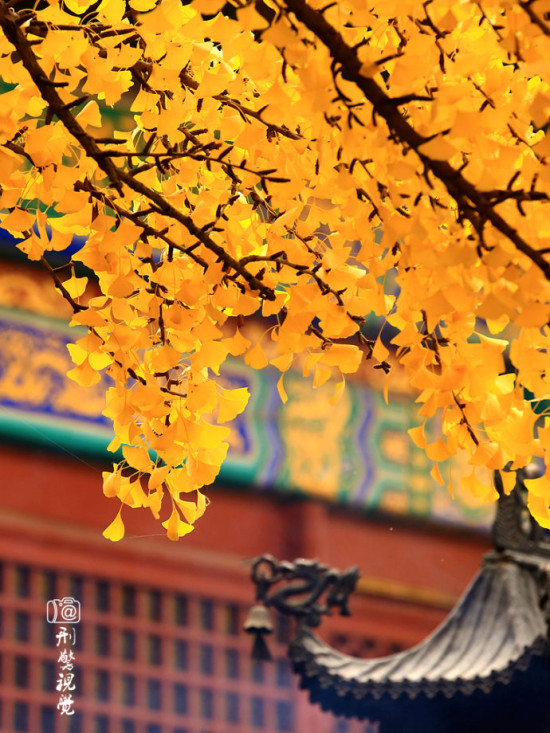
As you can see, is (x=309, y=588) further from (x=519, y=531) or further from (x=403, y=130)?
(x=403, y=130)

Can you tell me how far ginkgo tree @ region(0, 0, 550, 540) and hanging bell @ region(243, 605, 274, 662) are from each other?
1.53 m

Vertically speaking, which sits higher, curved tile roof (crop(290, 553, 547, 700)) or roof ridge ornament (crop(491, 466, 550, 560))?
roof ridge ornament (crop(491, 466, 550, 560))

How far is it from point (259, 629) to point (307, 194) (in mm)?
1669

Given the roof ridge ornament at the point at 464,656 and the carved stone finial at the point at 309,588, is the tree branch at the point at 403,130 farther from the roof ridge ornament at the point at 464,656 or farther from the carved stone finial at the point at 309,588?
the carved stone finial at the point at 309,588

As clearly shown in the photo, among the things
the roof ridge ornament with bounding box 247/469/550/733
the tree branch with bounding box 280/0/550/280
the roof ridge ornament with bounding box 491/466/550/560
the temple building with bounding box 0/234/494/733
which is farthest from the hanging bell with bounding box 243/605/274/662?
the tree branch with bounding box 280/0/550/280

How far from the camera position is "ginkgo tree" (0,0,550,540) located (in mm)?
671

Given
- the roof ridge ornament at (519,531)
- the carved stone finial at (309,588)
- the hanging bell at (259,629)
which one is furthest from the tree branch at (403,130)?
the hanging bell at (259,629)

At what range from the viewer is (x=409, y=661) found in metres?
2.33

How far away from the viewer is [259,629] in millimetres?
2432

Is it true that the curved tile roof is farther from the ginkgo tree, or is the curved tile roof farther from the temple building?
the ginkgo tree

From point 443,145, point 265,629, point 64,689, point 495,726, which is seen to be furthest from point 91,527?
point 443,145

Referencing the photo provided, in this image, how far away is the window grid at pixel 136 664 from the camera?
2.68 metres

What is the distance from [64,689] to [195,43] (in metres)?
2.11

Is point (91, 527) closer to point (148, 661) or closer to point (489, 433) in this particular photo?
point (148, 661)
